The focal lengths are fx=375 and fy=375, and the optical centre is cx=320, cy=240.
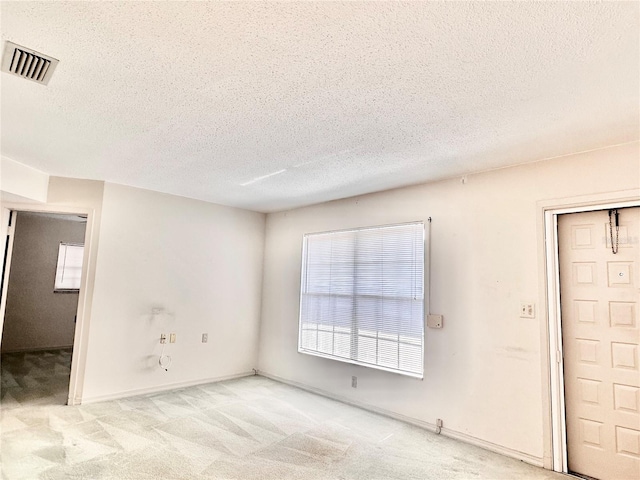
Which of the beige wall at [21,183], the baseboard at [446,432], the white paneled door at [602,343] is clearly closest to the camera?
the white paneled door at [602,343]

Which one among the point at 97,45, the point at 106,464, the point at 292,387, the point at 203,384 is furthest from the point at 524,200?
the point at 203,384

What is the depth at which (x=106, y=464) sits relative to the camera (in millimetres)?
2742

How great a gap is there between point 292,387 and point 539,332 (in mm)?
3078

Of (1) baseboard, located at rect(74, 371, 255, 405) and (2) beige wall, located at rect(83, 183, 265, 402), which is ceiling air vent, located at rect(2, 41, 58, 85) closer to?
(2) beige wall, located at rect(83, 183, 265, 402)

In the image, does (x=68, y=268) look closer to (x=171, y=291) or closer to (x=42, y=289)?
(x=42, y=289)

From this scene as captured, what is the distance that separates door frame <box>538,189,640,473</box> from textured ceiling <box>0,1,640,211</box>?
16.6 inches

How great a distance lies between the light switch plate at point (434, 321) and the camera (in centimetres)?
361

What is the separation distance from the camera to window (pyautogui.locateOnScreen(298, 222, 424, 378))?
3893 millimetres

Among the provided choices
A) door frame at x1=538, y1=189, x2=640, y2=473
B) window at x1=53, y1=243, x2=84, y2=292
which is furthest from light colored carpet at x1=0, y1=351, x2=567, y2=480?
window at x1=53, y1=243, x2=84, y2=292

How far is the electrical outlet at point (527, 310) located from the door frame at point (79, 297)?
Answer: 14.3 ft

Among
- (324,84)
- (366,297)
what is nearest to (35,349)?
(366,297)

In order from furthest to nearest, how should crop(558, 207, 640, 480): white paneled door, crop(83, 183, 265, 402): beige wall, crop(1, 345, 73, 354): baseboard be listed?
crop(1, 345, 73, 354): baseboard < crop(83, 183, 265, 402): beige wall < crop(558, 207, 640, 480): white paneled door

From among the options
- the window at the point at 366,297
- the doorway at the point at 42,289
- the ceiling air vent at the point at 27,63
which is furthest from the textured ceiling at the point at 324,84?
the doorway at the point at 42,289

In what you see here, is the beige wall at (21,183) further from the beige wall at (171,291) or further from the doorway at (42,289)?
the doorway at (42,289)
